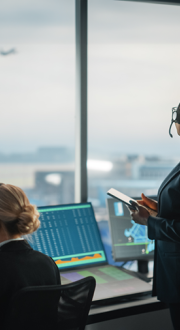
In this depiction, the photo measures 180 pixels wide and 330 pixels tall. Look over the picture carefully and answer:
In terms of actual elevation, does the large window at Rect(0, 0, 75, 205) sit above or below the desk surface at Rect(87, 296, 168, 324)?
above

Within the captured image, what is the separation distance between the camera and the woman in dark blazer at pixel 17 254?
3.45 ft

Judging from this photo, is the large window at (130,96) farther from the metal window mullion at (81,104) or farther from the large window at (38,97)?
the large window at (38,97)

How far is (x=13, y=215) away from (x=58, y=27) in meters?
1.62

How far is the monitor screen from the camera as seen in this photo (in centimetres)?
209

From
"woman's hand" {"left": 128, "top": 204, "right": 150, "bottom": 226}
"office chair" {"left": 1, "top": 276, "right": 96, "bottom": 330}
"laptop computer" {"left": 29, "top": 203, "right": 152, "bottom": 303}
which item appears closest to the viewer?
"office chair" {"left": 1, "top": 276, "right": 96, "bottom": 330}

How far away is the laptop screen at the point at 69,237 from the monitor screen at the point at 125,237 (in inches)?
4.1

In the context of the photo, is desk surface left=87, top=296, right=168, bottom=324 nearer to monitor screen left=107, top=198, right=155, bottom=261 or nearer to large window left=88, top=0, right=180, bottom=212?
monitor screen left=107, top=198, right=155, bottom=261

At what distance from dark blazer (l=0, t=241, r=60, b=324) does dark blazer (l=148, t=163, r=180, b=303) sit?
21.0 inches

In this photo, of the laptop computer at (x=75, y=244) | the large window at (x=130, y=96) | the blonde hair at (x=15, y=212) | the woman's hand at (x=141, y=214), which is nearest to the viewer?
the blonde hair at (x=15, y=212)

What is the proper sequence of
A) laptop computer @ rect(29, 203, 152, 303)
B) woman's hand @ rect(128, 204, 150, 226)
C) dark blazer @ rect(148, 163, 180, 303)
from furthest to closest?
laptop computer @ rect(29, 203, 152, 303) < woman's hand @ rect(128, 204, 150, 226) < dark blazer @ rect(148, 163, 180, 303)

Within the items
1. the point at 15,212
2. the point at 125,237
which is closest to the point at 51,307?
the point at 15,212

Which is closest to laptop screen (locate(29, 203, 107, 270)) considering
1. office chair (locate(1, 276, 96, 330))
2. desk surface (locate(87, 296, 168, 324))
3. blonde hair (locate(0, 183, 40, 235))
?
desk surface (locate(87, 296, 168, 324))

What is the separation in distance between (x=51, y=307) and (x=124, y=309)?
1.90 feet

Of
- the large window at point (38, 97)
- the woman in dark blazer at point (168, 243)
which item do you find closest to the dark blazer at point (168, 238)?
the woman in dark blazer at point (168, 243)
